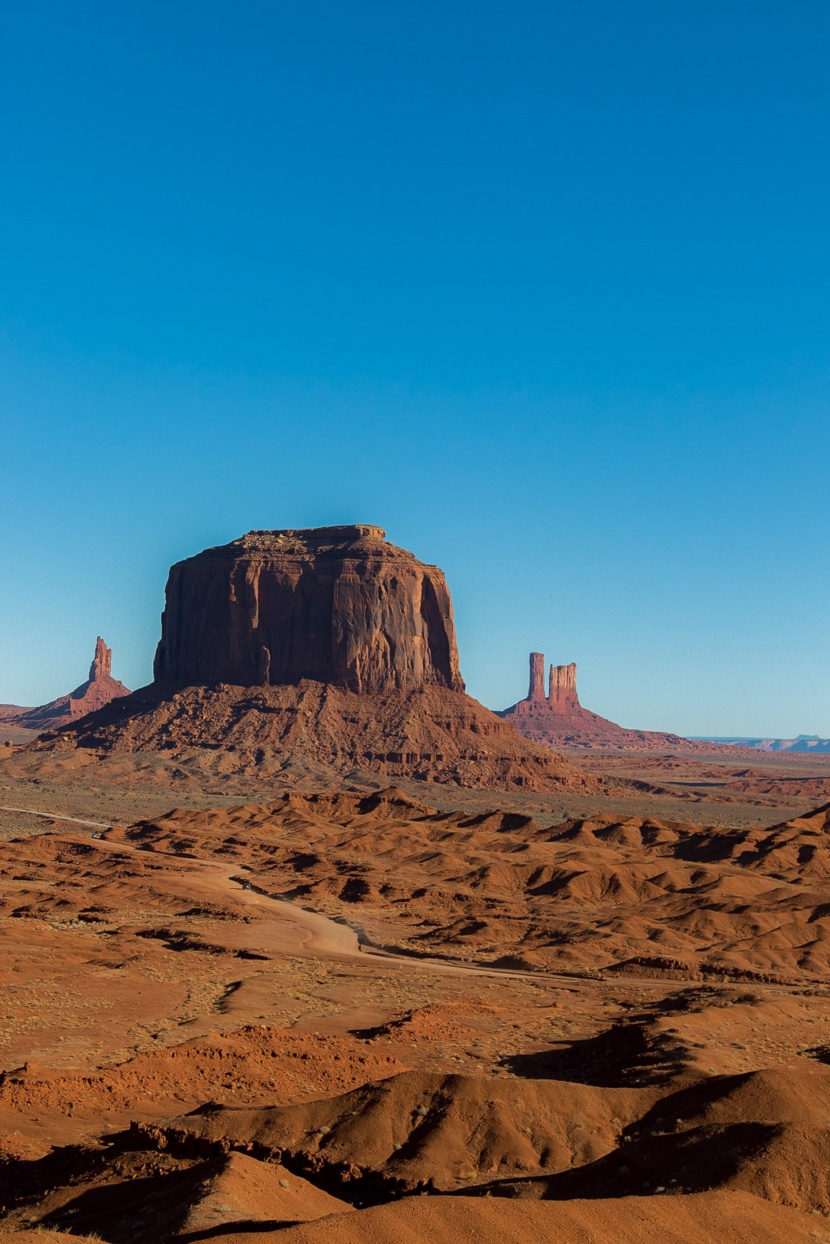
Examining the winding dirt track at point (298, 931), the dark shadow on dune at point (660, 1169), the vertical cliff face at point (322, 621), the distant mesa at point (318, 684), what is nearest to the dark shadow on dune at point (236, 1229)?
the dark shadow on dune at point (660, 1169)

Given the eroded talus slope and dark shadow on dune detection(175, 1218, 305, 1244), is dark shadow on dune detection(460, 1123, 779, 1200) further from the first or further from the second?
the eroded talus slope

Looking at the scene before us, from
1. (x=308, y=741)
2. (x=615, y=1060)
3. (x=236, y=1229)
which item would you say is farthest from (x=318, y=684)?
(x=236, y=1229)

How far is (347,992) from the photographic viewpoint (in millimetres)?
39094

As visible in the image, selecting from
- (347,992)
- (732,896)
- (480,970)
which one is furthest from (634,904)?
(347,992)

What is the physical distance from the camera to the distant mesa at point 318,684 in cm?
13475

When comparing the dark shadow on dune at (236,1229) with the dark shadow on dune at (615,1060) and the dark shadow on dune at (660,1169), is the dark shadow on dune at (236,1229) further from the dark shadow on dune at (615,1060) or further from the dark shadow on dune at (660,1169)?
the dark shadow on dune at (615,1060)

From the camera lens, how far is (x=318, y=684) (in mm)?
142500

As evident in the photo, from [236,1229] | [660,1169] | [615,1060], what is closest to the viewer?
[236,1229]

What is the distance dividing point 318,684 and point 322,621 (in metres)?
7.54

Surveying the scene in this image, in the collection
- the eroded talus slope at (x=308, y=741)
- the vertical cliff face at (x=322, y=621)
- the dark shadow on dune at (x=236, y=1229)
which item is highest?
the vertical cliff face at (x=322, y=621)

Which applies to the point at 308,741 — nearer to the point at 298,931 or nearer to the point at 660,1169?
the point at 298,931

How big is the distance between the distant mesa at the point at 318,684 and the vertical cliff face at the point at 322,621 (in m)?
0.17

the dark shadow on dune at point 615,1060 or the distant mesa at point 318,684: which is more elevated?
the distant mesa at point 318,684

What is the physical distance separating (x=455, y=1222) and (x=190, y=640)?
456ft
